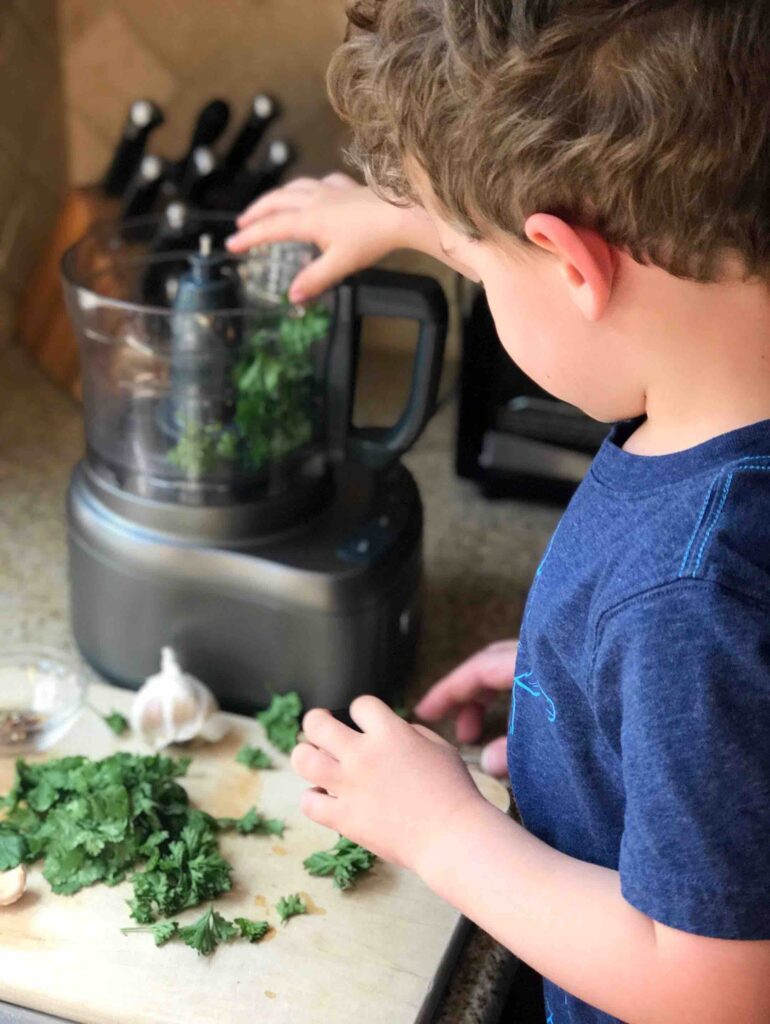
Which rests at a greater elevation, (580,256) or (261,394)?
(580,256)

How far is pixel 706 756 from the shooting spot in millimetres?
455

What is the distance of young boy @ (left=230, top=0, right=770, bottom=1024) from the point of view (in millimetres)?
435

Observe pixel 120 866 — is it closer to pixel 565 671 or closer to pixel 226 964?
pixel 226 964

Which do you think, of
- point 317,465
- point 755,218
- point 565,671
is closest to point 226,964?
point 565,671

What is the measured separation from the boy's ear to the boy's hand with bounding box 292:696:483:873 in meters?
0.24

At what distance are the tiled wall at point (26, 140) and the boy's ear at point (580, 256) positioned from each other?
3.16ft

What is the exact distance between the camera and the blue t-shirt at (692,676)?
1.49ft

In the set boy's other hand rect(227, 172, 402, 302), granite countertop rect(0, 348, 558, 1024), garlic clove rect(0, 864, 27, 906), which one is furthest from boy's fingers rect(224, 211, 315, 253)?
garlic clove rect(0, 864, 27, 906)

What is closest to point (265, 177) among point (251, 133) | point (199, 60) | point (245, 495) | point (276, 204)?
point (251, 133)

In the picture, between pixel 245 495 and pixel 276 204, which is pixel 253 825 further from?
pixel 276 204

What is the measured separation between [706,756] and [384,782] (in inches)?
7.4

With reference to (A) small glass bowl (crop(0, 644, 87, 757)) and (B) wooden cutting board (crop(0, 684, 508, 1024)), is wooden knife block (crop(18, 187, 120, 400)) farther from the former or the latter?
(B) wooden cutting board (crop(0, 684, 508, 1024))

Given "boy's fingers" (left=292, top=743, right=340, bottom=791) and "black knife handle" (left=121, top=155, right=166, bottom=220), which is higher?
"black knife handle" (left=121, top=155, right=166, bottom=220)

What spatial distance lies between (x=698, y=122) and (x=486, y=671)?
1.54ft
